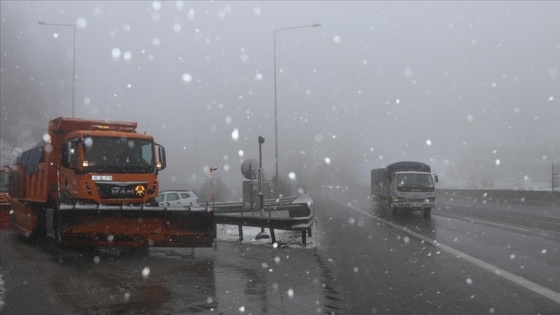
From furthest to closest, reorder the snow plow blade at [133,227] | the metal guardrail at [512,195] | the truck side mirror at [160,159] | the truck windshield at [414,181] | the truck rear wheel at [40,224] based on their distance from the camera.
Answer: the metal guardrail at [512,195] < the truck windshield at [414,181] < the truck rear wheel at [40,224] < the truck side mirror at [160,159] < the snow plow blade at [133,227]

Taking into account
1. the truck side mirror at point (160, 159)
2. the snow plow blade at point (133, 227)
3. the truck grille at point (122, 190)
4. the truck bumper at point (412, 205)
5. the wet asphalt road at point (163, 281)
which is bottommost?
the wet asphalt road at point (163, 281)

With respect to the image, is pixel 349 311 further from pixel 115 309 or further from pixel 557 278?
pixel 557 278

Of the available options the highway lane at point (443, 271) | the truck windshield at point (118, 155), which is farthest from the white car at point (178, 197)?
the truck windshield at point (118, 155)

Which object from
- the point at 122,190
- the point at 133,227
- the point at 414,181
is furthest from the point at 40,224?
the point at 414,181

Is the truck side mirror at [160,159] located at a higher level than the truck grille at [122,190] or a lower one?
higher

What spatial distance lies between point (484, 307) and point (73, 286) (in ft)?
19.8

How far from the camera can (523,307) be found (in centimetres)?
717

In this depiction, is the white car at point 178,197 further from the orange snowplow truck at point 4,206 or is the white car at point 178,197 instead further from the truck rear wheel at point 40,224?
the truck rear wheel at point 40,224

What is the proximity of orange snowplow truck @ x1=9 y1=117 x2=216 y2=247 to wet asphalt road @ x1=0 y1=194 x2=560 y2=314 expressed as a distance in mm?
508

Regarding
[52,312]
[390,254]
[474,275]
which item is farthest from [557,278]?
[52,312]

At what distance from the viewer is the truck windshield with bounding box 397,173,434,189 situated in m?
26.4

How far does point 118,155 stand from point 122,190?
896 millimetres

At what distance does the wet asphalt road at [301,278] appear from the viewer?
24.3 ft

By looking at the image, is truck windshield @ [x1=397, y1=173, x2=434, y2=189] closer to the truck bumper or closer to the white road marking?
the truck bumper
